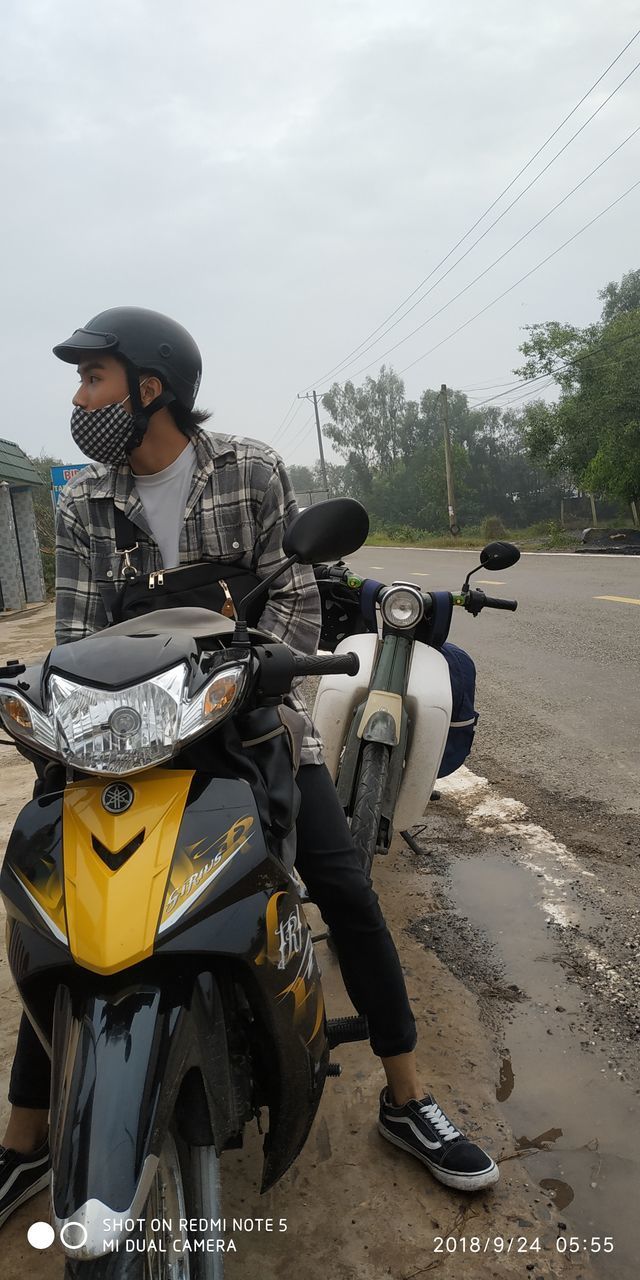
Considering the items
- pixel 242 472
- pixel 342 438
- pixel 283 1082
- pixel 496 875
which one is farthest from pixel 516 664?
pixel 342 438

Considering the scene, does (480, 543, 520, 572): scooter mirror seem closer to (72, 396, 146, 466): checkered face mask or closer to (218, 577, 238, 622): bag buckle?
(218, 577, 238, 622): bag buckle

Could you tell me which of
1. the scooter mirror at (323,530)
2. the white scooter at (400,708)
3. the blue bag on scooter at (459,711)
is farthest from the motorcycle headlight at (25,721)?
the blue bag on scooter at (459,711)

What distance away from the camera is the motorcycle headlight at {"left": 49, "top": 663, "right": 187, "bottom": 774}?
1.37m

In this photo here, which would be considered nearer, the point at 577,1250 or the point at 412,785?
the point at 577,1250

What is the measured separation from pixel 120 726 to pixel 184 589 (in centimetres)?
74

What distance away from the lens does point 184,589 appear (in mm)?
2072

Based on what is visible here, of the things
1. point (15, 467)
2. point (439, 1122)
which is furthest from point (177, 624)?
point (15, 467)

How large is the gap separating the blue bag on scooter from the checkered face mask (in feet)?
5.11

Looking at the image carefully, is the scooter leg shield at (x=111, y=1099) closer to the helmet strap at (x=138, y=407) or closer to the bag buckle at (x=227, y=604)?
the bag buckle at (x=227, y=604)

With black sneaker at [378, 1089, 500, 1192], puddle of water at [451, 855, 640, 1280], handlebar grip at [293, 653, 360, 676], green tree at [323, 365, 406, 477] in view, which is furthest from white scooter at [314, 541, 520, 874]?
green tree at [323, 365, 406, 477]

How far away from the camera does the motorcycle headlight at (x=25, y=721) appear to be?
1.44m

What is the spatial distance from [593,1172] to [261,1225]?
0.72 m

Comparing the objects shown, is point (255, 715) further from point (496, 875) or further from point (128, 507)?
point (496, 875)

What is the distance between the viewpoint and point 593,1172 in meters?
1.97
